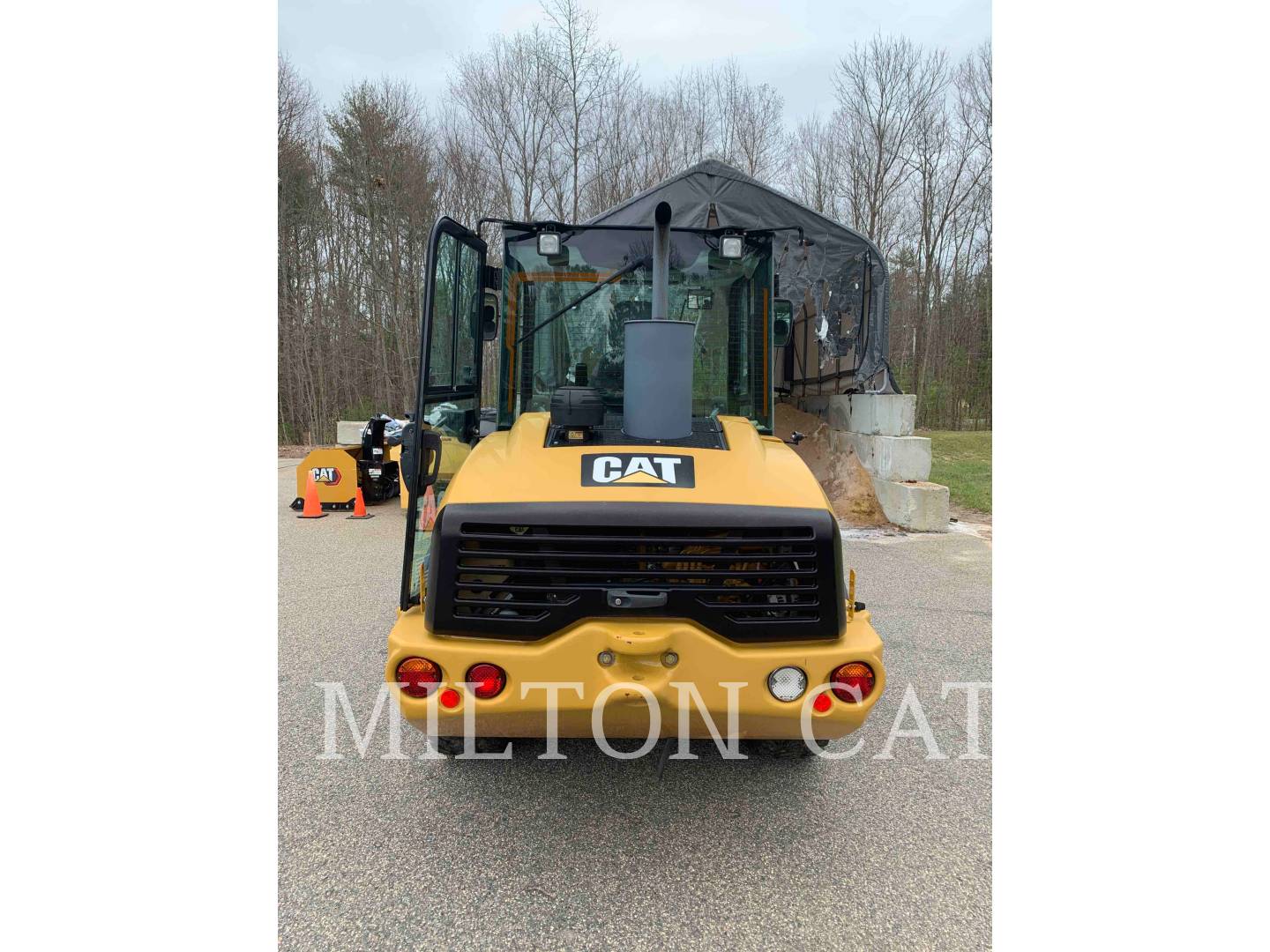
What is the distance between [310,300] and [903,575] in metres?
18.1

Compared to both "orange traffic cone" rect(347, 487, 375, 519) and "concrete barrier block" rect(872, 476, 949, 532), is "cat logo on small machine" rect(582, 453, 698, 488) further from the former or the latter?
"orange traffic cone" rect(347, 487, 375, 519)

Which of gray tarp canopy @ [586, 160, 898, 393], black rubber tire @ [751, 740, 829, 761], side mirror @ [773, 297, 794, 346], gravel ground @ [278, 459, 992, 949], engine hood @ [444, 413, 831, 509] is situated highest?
gray tarp canopy @ [586, 160, 898, 393]

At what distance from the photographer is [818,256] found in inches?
358

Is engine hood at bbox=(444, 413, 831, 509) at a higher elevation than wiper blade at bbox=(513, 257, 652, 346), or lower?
lower

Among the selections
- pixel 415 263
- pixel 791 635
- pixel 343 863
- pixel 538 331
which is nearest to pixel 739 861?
pixel 791 635

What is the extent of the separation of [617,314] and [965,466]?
12360 mm

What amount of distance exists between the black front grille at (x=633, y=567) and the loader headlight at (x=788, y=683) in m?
0.12

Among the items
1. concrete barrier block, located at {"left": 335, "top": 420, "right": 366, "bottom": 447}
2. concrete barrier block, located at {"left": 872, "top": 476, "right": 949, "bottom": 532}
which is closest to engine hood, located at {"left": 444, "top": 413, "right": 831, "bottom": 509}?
concrete barrier block, located at {"left": 872, "top": 476, "right": 949, "bottom": 532}

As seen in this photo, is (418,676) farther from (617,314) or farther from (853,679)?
(617,314)

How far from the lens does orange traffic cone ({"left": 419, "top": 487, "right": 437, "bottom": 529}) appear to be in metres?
3.20

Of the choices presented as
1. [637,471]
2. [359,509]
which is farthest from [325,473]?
[637,471]

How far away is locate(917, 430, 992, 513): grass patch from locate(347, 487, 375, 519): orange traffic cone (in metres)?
8.40

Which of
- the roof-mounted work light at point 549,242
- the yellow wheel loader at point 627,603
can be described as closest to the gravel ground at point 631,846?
the yellow wheel loader at point 627,603

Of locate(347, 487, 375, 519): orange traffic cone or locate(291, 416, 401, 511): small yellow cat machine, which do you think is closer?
locate(347, 487, 375, 519): orange traffic cone
